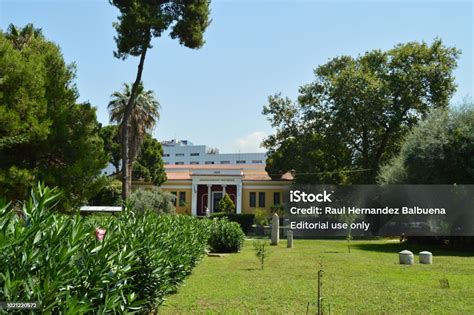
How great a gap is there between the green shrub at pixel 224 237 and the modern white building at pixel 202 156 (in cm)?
6778

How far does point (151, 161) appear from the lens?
156 ft

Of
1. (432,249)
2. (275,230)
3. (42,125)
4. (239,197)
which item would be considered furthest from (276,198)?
(42,125)

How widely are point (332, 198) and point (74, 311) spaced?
30.4m

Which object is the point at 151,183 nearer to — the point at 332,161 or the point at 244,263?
the point at 332,161

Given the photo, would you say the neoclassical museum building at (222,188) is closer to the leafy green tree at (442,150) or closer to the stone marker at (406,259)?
the leafy green tree at (442,150)

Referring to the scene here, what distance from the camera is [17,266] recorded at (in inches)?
113

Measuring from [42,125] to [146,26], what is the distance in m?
7.65

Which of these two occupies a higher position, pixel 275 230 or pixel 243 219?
pixel 243 219

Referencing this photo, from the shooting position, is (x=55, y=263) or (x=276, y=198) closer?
(x=55, y=263)

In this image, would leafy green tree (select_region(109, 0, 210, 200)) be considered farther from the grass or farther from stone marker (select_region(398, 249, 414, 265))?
stone marker (select_region(398, 249, 414, 265))

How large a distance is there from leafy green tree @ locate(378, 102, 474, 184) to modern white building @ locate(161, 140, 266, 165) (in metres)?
64.6

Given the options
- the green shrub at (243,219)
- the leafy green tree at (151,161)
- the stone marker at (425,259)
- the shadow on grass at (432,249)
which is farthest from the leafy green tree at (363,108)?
the stone marker at (425,259)

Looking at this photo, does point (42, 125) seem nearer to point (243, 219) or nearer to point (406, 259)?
point (406, 259)

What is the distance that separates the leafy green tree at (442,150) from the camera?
21562 mm
